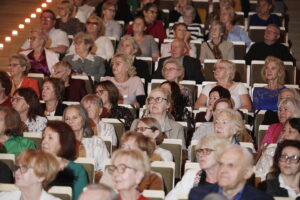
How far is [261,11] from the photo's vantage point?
12.1 meters

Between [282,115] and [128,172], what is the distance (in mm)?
2687

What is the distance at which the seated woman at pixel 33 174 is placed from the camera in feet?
→ 18.2

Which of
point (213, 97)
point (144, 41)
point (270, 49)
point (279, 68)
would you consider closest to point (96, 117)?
point (213, 97)

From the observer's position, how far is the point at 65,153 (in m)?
6.37

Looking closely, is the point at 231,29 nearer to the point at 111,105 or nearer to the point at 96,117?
the point at 111,105

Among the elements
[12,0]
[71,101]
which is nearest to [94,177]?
[71,101]

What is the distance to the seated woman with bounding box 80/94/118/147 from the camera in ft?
25.2

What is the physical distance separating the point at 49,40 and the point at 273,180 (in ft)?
18.4

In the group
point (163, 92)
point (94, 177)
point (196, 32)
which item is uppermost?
point (196, 32)

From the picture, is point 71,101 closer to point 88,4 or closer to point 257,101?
point 257,101

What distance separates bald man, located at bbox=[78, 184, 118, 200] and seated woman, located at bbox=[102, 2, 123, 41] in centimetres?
697

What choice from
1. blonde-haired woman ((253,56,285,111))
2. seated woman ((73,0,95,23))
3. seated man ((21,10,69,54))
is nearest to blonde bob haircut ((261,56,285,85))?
blonde-haired woman ((253,56,285,111))

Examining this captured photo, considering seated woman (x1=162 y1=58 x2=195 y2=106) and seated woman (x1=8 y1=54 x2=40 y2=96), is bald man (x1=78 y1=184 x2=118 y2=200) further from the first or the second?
seated woman (x1=8 y1=54 x2=40 y2=96)

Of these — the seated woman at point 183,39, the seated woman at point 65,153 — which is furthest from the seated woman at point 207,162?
the seated woman at point 183,39
